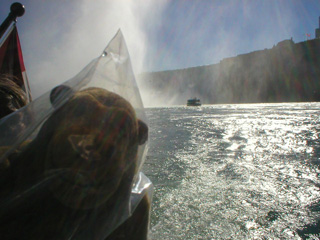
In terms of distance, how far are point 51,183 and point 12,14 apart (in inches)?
122

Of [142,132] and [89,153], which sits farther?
[142,132]

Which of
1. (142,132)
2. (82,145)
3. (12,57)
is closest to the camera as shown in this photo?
(82,145)

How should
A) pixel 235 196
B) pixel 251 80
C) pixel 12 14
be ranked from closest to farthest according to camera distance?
pixel 235 196, pixel 12 14, pixel 251 80

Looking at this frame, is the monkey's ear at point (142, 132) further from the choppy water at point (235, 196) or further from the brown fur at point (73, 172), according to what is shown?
the choppy water at point (235, 196)

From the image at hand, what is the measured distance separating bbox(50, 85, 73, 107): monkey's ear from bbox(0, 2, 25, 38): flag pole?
2784 mm

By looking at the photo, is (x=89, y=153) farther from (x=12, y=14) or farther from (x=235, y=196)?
(x=12, y=14)

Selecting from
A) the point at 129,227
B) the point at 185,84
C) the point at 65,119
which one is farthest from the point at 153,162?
the point at 185,84

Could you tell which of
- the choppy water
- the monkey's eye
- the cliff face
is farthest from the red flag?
the cliff face

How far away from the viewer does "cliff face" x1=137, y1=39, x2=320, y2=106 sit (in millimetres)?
76375

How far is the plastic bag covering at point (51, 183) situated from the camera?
549 mm

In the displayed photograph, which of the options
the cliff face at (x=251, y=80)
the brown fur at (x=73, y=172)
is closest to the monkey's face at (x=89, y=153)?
the brown fur at (x=73, y=172)

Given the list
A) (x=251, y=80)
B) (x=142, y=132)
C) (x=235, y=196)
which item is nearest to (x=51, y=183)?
(x=142, y=132)

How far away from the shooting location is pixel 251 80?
88750mm

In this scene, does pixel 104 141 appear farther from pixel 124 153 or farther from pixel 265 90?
pixel 265 90
